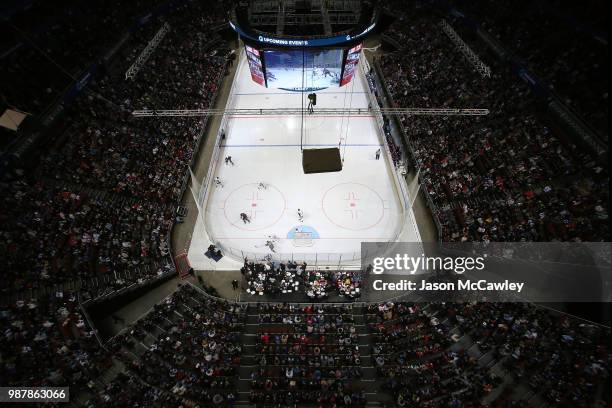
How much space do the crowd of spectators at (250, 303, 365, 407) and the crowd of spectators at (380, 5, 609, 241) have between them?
6672 mm

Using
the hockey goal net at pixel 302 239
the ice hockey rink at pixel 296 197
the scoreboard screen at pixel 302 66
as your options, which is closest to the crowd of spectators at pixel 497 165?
the ice hockey rink at pixel 296 197

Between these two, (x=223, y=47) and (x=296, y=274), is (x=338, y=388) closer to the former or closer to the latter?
(x=296, y=274)

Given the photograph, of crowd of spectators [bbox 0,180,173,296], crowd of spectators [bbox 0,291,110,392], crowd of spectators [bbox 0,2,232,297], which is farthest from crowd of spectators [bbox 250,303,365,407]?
crowd of spectators [bbox 0,180,173,296]

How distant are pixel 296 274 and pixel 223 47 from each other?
21.6m

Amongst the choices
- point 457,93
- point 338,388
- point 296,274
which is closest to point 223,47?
point 457,93

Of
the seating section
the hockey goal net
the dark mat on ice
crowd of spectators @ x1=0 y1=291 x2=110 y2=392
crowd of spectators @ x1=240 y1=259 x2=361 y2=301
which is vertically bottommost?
crowd of spectators @ x1=0 y1=291 x2=110 y2=392

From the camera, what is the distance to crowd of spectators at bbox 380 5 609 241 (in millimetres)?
14609

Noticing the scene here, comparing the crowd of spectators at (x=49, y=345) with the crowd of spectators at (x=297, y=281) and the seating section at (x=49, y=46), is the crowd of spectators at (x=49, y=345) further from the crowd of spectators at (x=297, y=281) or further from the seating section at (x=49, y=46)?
the seating section at (x=49, y=46)

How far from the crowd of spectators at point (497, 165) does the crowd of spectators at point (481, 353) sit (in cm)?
375

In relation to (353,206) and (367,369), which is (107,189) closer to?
(353,206)

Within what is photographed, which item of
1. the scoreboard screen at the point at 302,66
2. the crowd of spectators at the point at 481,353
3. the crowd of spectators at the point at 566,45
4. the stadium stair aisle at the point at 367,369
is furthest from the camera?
the scoreboard screen at the point at 302,66

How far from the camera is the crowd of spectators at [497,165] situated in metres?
14.6

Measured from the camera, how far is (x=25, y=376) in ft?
35.8

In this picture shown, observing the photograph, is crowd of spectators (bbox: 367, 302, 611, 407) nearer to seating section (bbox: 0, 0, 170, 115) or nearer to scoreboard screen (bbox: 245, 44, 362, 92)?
scoreboard screen (bbox: 245, 44, 362, 92)
